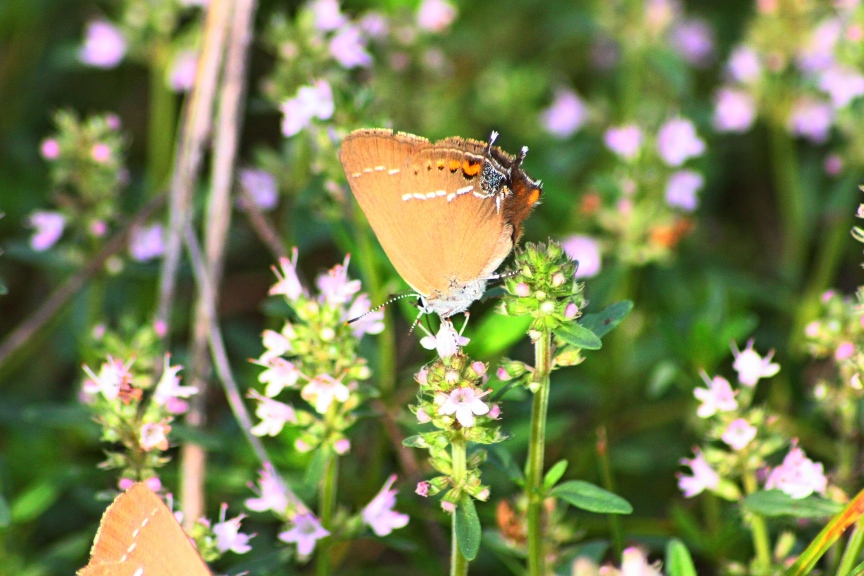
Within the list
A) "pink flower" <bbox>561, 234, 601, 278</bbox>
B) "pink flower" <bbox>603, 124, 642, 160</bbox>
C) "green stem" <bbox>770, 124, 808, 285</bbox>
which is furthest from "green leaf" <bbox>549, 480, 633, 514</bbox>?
"green stem" <bbox>770, 124, 808, 285</bbox>

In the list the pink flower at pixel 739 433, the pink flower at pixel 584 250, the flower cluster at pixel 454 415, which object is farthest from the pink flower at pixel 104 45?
the pink flower at pixel 739 433

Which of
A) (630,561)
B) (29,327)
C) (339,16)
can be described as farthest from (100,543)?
(339,16)

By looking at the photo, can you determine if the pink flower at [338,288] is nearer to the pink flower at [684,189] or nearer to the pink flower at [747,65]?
the pink flower at [684,189]

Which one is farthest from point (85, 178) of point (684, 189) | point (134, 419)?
point (684, 189)

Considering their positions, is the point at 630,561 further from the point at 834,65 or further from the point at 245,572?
the point at 834,65

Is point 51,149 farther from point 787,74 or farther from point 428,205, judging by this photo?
point 787,74
